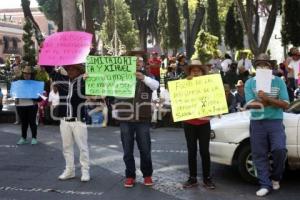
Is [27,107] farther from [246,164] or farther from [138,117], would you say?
[246,164]

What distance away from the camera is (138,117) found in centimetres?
703

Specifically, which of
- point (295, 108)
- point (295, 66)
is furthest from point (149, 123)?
point (295, 66)

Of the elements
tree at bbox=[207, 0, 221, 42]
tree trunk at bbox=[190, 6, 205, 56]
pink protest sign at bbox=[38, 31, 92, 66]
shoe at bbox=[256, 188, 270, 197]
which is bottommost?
shoe at bbox=[256, 188, 270, 197]

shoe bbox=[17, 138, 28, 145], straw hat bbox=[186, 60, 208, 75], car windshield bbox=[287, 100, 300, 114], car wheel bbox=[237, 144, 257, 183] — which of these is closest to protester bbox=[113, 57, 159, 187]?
straw hat bbox=[186, 60, 208, 75]

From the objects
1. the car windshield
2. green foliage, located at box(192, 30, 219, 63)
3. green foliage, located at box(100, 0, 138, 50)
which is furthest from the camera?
green foliage, located at box(100, 0, 138, 50)

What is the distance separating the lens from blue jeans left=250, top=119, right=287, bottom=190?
666 centimetres

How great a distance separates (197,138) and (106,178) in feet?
5.22

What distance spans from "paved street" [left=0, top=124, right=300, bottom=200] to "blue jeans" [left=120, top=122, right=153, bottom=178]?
0.28 m

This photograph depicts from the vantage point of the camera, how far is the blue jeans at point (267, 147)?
666 centimetres

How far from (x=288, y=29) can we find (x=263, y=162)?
16922 millimetres

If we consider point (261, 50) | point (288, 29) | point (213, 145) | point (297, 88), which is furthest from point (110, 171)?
point (288, 29)

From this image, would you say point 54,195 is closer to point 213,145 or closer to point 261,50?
point 213,145

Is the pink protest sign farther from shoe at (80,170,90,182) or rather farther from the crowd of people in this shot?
shoe at (80,170,90,182)

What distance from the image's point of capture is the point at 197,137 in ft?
23.2
